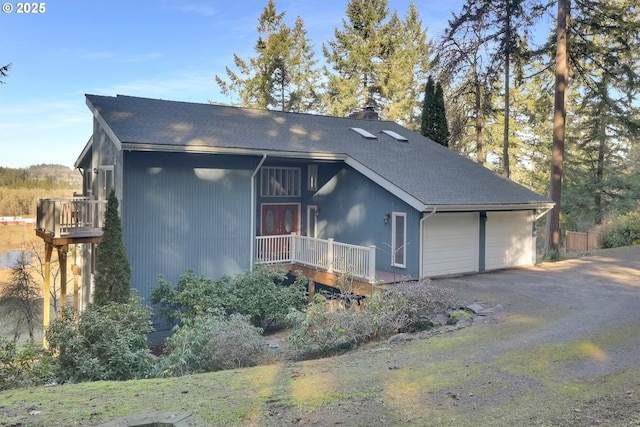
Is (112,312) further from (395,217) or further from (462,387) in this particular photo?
(395,217)

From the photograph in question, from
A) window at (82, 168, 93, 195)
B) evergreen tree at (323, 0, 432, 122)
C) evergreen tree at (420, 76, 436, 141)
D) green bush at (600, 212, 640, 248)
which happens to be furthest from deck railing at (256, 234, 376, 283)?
evergreen tree at (323, 0, 432, 122)

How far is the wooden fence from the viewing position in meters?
22.7

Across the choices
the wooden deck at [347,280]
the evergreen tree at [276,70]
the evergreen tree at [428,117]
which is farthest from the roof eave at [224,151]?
the evergreen tree at [276,70]

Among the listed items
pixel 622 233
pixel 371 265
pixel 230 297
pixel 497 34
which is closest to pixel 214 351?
pixel 230 297

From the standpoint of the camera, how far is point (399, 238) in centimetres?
1342

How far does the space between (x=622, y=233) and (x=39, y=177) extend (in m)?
40.1

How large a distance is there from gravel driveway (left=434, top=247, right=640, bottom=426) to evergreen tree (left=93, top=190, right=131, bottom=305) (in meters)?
7.64

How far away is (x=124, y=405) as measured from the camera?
4.57 metres

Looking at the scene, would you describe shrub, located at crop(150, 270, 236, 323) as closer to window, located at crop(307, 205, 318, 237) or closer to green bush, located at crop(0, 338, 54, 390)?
green bush, located at crop(0, 338, 54, 390)

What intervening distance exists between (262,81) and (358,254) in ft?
73.6

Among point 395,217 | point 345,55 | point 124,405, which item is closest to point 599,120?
point 345,55

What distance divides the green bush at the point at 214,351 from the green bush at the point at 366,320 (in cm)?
86

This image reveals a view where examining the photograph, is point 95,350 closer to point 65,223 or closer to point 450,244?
point 65,223

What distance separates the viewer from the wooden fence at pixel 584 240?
2272 cm
